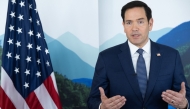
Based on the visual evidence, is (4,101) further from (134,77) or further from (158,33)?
(158,33)

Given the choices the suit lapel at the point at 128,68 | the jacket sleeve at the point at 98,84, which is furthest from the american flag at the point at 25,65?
the suit lapel at the point at 128,68

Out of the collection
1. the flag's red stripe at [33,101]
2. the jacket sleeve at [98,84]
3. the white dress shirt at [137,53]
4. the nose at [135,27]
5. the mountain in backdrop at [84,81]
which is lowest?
the mountain in backdrop at [84,81]

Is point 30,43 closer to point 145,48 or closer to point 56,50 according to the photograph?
point 56,50

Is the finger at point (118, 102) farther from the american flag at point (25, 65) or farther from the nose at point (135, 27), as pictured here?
the american flag at point (25, 65)

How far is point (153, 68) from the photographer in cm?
190

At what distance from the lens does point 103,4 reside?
339 cm

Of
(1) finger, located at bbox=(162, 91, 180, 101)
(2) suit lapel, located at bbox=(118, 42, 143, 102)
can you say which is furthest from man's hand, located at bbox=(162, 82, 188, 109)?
(2) suit lapel, located at bbox=(118, 42, 143, 102)

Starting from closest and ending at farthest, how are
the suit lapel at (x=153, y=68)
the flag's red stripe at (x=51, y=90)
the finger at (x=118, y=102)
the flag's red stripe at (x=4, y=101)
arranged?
1. the finger at (x=118, y=102)
2. the suit lapel at (x=153, y=68)
3. the flag's red stripe at (x=4, y=101)
4. the flag's red stripe at (x=51, y=90)

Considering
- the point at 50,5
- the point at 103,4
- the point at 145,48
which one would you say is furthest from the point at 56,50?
the point at 145,48

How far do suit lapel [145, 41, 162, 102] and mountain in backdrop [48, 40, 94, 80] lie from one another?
1.48 m

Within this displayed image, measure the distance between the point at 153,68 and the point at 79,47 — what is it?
62.6 inches

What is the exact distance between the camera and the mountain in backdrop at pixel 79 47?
3.33 meters

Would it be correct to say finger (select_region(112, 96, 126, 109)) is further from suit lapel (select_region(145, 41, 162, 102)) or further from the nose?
the nose

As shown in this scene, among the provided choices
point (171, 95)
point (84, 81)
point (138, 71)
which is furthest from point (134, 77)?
point (84, 81)
